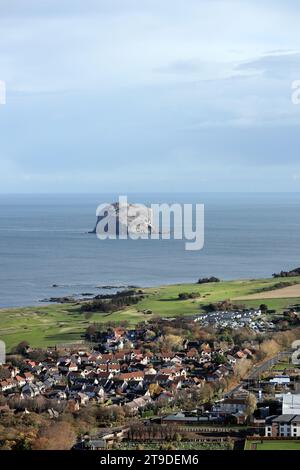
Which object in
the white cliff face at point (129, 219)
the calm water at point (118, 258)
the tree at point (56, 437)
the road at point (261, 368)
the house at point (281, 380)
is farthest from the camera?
the white cliff face at point (129, 219)

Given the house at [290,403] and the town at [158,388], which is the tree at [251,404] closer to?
the town at [158,388]

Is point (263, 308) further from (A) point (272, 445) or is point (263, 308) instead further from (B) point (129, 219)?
(B) point (129, 219)

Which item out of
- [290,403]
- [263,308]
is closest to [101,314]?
[263,308]

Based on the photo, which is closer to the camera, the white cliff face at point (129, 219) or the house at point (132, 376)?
the house at point (132, 376)

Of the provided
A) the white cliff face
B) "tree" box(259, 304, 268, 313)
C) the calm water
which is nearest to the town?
"tree" box(259, 304, 268, 313)

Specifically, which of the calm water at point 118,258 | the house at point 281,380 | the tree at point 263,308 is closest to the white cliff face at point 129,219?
the calm water at point 118,258

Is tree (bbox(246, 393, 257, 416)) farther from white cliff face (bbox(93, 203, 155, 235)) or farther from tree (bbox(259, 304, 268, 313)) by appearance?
white cliff face (bbox(93, 203, 155, 235))
